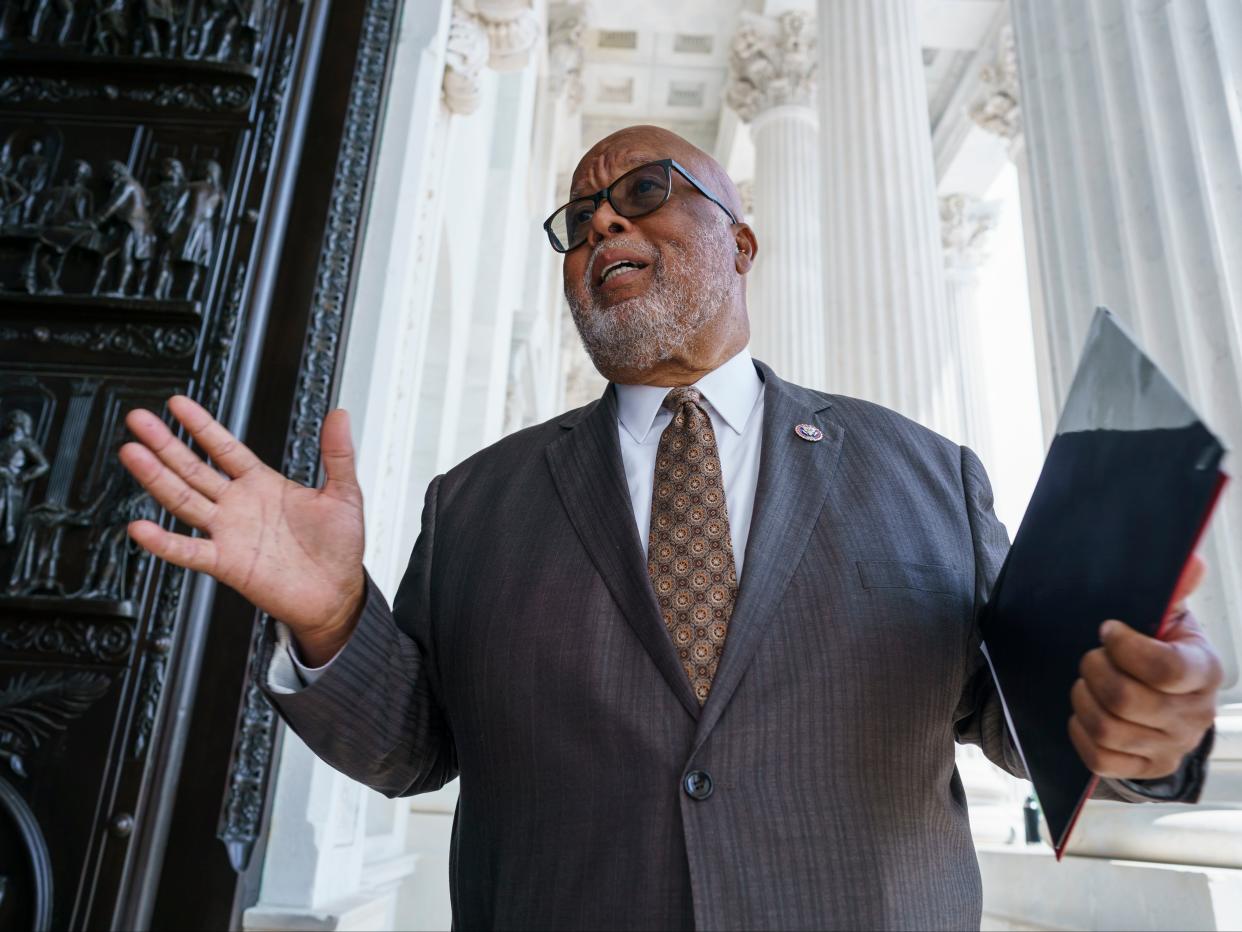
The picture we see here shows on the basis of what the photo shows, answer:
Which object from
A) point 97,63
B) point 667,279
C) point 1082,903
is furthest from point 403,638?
point 97,63

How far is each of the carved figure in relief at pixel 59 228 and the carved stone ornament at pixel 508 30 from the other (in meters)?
2.65

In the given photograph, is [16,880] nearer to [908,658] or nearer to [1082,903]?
[908,658]

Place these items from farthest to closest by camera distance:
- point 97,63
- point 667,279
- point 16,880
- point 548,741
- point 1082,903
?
point 97,63 < point 1082,903 < point 16,880 < point 667,279 < point 548,741

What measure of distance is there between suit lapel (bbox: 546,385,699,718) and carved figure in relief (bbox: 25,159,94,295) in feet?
8.07

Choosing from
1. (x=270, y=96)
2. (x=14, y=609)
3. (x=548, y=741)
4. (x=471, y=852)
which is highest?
(x=270, y=96)

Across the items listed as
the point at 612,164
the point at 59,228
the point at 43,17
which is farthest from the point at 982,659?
the point at 43,17

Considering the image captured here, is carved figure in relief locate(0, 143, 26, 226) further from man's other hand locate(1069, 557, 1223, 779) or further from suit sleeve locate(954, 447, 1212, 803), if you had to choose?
man's other hand locate(1069, 557, 1223, 779)

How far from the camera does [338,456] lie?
141 cm

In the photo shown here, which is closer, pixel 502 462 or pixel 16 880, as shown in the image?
pixel 502 462

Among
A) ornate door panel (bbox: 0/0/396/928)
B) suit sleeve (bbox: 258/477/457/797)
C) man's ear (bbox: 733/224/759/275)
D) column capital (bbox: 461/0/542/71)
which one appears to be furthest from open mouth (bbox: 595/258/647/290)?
column capital (bbox: 461/0/542/71)

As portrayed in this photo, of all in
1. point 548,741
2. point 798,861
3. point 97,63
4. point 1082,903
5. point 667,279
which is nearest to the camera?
point 798,861

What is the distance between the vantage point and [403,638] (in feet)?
5.28

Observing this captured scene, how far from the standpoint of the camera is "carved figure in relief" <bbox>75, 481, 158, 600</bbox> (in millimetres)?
3002

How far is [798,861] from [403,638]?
29.4 inches
